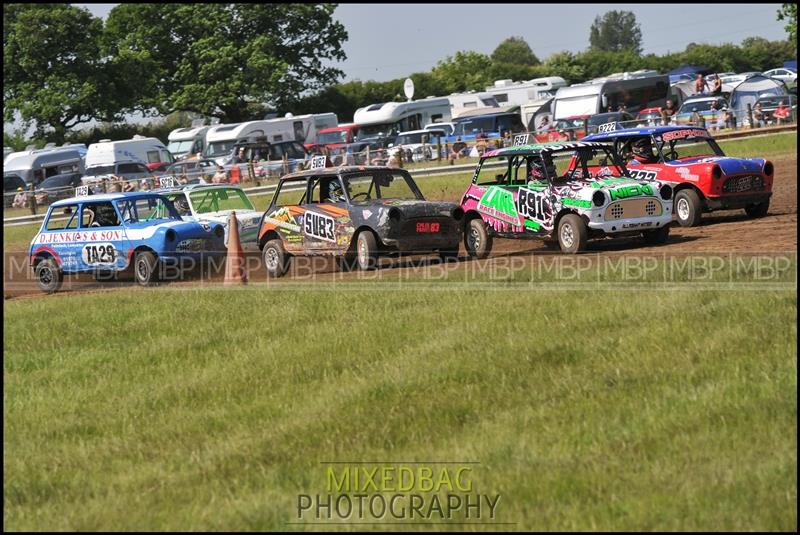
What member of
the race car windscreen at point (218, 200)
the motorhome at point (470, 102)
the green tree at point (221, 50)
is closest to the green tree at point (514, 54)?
the green tree at point (221, 50)

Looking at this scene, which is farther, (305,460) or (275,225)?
(275,225)

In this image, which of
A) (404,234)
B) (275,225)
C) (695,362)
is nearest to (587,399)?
(695,362)

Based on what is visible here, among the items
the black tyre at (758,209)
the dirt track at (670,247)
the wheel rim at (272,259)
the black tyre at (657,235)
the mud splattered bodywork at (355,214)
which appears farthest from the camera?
the black tyre at (758,209)

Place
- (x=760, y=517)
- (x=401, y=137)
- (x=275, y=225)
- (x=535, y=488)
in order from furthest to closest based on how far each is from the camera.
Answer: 1. (x=401, y=137)
2. (x=275, y=225)
3. (x=535, y=488)
4. (x=760, y=517)

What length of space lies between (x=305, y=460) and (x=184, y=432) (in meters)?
1.26

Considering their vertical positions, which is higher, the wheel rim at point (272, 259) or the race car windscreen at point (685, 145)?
the race car windscreen at point (685, 145)

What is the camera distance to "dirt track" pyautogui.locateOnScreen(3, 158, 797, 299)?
14.8 metres

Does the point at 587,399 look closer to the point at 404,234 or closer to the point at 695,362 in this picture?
the point at 695,362

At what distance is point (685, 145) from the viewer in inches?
720

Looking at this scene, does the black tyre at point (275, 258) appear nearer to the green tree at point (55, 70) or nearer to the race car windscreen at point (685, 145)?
the race car windscreen at point (685, 145)

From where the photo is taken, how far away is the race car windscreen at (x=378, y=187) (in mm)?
16359

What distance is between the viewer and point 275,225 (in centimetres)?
1708

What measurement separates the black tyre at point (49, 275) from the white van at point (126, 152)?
30888 millimetres

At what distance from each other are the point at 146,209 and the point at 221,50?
51292 millimetres
